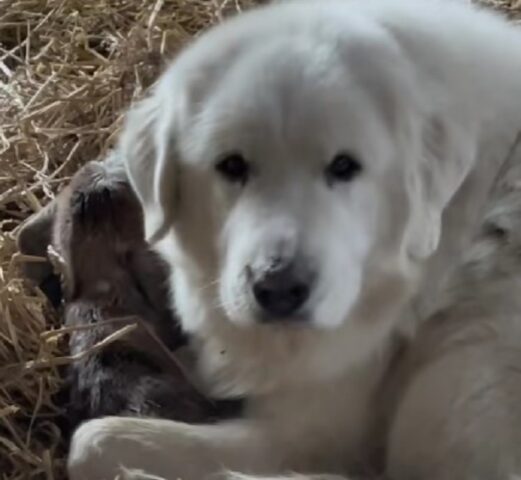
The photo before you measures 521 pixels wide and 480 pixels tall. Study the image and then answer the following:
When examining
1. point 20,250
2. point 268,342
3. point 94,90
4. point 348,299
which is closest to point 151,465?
point 268,342

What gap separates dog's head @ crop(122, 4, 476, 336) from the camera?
2.51 m

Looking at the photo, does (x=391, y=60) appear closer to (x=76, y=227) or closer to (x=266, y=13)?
(x=266, y=13)

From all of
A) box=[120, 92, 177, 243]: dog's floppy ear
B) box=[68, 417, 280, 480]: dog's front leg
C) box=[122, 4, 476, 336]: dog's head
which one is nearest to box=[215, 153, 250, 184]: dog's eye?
box=[122, 4, 476, 336]: dog's head

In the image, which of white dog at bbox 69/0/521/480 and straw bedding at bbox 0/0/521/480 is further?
straw bedding at bbox 0/0/521/480

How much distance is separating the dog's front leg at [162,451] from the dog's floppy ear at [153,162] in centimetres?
36

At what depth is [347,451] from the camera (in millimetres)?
2807

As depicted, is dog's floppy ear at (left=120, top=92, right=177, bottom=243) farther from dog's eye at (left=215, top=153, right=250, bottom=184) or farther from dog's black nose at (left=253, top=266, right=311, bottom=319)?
dog's black nose at (left=253, top=266, right=311, bottom=319)

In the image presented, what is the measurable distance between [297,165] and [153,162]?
0.35m

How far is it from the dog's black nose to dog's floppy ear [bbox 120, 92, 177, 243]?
0.32 m

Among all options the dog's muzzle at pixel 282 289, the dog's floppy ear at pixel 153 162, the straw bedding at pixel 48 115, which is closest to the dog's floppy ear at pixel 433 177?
the dog's muzzle at pixel 282 289

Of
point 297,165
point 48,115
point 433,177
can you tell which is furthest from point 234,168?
point 48,115

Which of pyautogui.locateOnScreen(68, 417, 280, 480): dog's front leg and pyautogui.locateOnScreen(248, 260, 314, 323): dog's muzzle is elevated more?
pyautogui.locateOnScreen(248, 260, 314, 323): dog's muzzle

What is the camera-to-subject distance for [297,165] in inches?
100.0

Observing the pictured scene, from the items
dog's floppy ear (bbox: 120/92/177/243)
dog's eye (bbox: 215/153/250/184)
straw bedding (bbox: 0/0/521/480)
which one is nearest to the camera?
dog's eye (bbox: 215/153/250/184)
